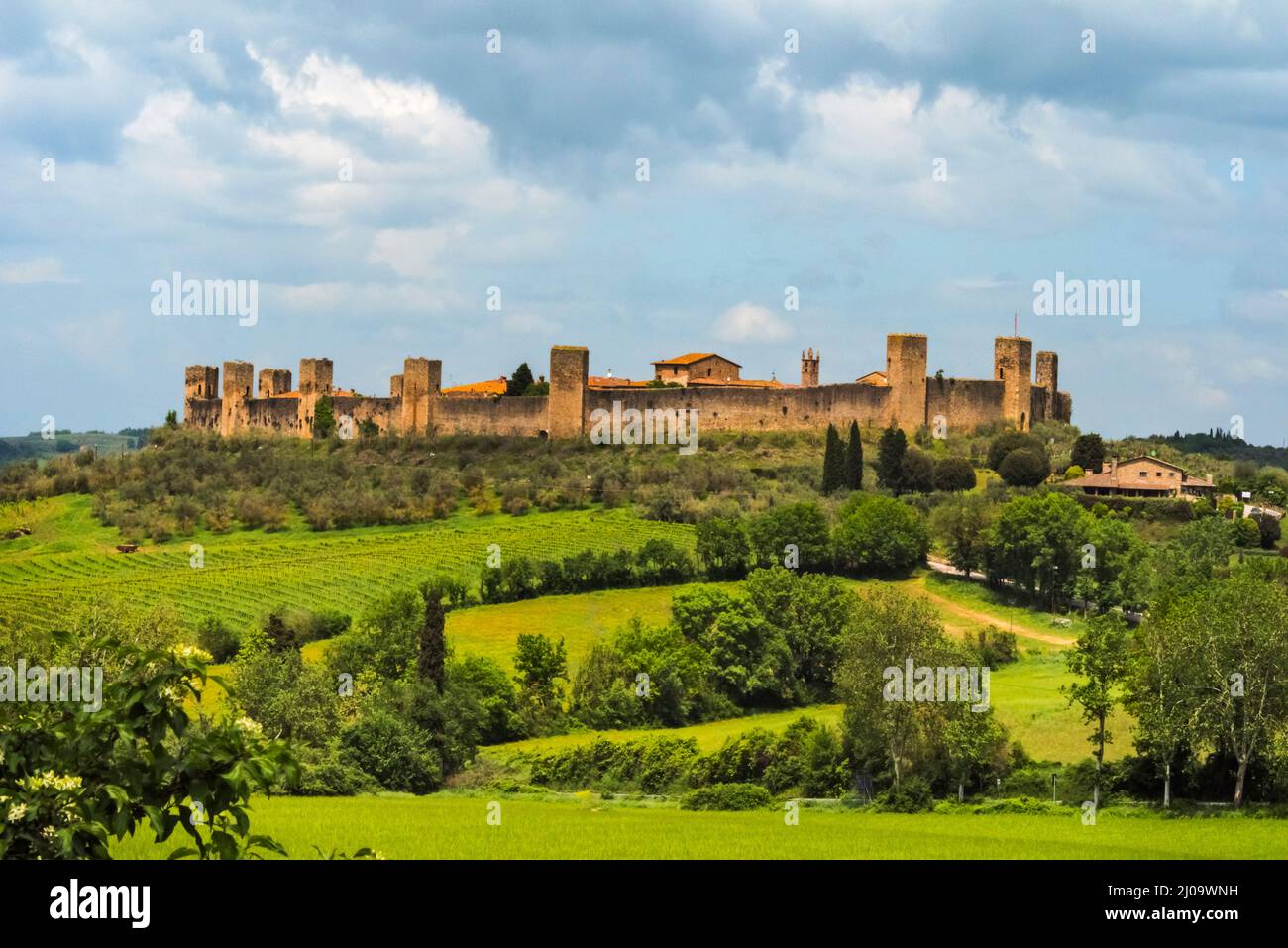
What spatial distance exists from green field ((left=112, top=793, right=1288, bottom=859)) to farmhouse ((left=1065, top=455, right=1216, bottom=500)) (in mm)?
36151

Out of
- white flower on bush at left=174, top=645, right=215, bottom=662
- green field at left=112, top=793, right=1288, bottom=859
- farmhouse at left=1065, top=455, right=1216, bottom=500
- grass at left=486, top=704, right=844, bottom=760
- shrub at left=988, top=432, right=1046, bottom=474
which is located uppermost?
shrub at left=988, top=432, right=1046, bottom=474

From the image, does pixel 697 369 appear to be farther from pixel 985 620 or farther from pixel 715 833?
pixel 715 833

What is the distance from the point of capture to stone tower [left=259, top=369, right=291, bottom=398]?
8169 cm

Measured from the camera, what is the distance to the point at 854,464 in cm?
6053

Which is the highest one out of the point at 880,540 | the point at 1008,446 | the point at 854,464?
the point at 1008,446

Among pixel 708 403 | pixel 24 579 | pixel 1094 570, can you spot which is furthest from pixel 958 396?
→ pixel 24 579

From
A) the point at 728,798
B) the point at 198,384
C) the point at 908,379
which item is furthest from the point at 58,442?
the point at 728,798

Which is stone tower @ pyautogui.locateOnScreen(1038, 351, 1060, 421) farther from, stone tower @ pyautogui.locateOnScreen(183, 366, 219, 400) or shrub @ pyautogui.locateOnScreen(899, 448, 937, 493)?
stone tower @ pyautogui.locateOnScreen(183, 366, 219, 400)

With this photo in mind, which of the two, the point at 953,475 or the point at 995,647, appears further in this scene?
the point at 953,475

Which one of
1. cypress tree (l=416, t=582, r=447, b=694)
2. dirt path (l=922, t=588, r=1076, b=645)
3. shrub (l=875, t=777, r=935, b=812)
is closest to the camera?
shrub (l=875, t=777, r=935, b=812)

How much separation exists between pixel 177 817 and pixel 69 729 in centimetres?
60

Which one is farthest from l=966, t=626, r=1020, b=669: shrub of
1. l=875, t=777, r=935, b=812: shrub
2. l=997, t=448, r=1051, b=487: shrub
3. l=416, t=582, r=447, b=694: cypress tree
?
l=997, t=448, r=1051, b=487: shrub

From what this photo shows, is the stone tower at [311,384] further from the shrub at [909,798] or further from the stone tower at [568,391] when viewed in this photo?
the shrub at [909,798]

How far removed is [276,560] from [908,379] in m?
26.8
